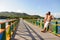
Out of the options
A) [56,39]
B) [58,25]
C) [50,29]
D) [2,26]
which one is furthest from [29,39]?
[50,29]

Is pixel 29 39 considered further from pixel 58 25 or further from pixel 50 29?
pixel 50 29

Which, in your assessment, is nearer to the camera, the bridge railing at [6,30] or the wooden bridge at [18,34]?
the bridge railing at [6,30]

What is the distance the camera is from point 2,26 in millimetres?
5891

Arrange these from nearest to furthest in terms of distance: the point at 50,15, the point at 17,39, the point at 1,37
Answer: the point at 1,37 < the point at 17,39 < the point at 50,15

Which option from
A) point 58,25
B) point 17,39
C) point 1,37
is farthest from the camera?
point 58,25

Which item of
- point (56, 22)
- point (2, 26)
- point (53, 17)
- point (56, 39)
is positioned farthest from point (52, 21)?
point (2, 26)

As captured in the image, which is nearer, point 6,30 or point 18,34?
point 6,30

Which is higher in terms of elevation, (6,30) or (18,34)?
(6,30)

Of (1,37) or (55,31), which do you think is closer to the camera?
(1,37)

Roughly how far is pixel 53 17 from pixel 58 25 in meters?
1.91

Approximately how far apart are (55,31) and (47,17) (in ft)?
6.37

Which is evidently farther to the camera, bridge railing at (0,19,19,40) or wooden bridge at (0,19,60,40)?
wooden bridge at (0,19,60,40)

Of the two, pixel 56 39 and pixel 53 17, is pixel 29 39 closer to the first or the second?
pixel 56 39

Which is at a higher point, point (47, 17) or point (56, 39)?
point (47, 17)
